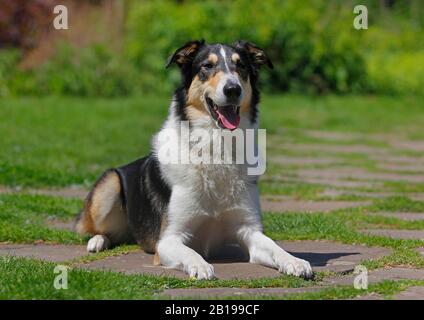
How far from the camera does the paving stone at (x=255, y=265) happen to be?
5.82 meters

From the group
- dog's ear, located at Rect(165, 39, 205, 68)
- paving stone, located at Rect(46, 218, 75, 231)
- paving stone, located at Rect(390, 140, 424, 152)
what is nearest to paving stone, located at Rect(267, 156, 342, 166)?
paving stone, located at Rect(390, 140, 424, 152)

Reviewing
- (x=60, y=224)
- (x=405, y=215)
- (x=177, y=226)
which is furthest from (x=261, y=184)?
(x=177, y=226)

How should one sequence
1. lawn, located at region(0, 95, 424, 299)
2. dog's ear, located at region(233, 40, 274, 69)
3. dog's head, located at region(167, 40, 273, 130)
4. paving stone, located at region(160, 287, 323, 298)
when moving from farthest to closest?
1. dog's ear, located at region(233, 40, 274, 69)
2. dog's head, located at region(167, 40, 273, 130)
3. lawn, located at region(0, 95, 424, 299)
4. paving stone, located at region(160, 287, 323, 298)

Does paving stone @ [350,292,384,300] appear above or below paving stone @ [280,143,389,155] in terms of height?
above

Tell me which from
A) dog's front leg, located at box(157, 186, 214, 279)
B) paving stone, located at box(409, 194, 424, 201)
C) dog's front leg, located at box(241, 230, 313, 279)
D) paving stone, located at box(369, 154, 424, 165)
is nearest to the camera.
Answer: dog's front leg, located at box(241, 230, 313, 279)

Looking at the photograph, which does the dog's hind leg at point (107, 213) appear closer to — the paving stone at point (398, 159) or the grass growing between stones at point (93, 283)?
the grass growing between stones at point (93, 283)

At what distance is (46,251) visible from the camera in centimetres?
665

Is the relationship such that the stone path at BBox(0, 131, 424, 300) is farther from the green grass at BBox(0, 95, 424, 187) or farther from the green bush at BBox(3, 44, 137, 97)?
the green bush at BBox(3, 44, 137, 97)

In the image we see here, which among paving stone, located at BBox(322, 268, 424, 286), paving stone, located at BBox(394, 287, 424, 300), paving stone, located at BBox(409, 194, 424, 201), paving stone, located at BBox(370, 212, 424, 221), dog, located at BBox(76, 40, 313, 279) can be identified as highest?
dog, located at BBox(76, 40, 313, 279)

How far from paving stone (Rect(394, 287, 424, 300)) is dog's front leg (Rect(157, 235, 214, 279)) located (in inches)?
45.3

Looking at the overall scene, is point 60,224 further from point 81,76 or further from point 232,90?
point 81,76

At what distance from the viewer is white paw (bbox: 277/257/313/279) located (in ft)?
18.1

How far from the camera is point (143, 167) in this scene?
6848 millimetres
